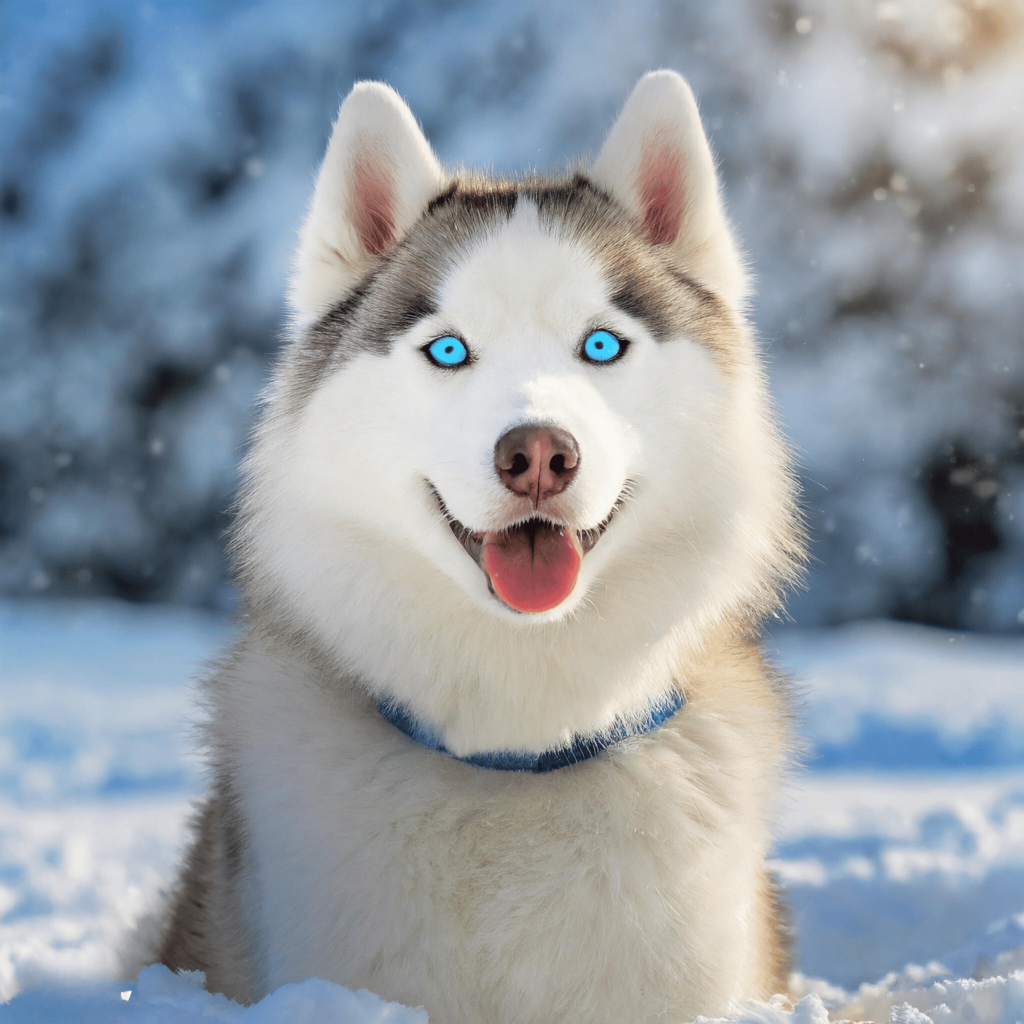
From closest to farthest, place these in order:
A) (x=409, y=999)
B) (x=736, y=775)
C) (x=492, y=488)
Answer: (x=492, y=488)
(x=409, y=999)
(x=736, y=775)

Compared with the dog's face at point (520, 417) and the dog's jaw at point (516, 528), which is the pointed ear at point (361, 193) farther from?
the dog's jaw at point (516, 528)

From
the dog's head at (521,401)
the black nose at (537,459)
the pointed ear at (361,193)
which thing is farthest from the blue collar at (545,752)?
the pointed ear at (361,193)

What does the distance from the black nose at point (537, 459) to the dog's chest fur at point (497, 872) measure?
2.67 feet

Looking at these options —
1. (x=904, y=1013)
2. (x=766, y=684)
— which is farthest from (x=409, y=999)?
(x=766, y=684)

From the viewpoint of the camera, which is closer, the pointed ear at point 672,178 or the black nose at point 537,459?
the black nose at point 537,459

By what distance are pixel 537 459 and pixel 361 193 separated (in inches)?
51.8

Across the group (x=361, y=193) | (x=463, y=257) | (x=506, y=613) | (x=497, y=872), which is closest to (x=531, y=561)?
(x=506, y=613)

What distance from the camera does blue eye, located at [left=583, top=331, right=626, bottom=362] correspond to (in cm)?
→ 243

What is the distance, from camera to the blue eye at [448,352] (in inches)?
94.9

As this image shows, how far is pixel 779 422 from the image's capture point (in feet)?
9.94

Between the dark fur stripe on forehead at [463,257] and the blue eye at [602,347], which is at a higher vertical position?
the dark fur stripe on forehead at [463,257]

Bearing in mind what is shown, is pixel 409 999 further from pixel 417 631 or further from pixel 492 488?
pixel 492 488

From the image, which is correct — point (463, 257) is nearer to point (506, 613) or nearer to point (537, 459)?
point (537, 459)

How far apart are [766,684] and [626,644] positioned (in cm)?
62
